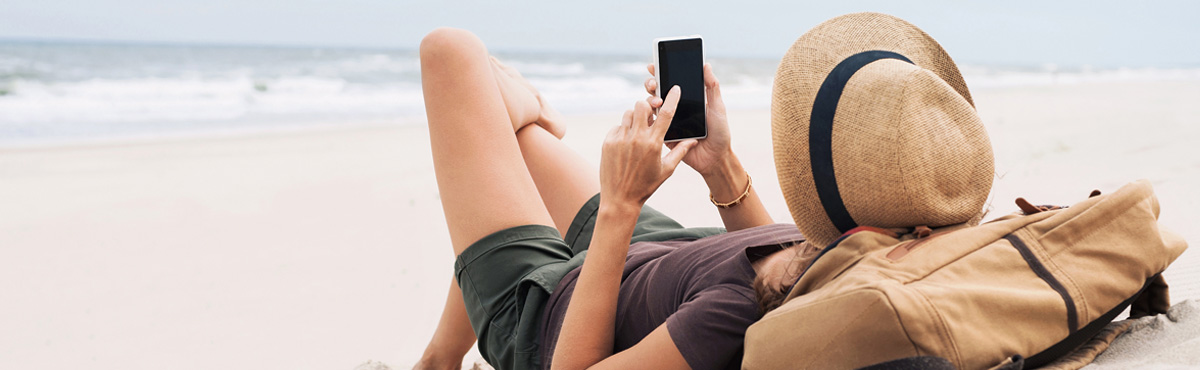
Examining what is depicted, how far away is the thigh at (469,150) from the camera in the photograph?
195cm

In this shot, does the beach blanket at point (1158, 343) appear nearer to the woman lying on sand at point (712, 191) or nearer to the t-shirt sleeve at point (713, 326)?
the woman lying on sand at point (712, 191)

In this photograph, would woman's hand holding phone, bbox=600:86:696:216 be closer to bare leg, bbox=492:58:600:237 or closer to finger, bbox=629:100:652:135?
finger, bbox=629:100:652:135

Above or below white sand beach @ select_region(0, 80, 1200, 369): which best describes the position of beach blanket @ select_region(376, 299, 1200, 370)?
below

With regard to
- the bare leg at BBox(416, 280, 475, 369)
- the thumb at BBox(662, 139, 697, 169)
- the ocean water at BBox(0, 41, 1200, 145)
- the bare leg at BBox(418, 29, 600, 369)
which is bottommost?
the bare leg at BBox(416, 280, 475, 369)

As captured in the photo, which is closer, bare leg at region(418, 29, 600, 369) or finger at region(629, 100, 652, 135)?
finger at region(629, 100, 652, 135)

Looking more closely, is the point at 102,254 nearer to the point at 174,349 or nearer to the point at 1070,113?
the point at 174,349

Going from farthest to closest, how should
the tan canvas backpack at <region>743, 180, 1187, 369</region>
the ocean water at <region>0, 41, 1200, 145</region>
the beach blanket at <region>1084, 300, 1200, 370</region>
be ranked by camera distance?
the ocean water at <region>0, 41, 1200, 145</region> → the beach blanket at <region>1084, 300, 1200, 370</region> → the tan canvas backpack at <region>743, 180, 1187, 369</region>

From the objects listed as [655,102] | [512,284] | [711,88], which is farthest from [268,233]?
[655,102]

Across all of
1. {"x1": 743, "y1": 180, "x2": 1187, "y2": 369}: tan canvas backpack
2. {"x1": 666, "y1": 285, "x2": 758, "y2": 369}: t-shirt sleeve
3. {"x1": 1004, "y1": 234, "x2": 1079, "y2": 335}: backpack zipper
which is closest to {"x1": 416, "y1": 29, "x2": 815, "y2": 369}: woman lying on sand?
{"x1": 666, "y1": 285, "x2": 758, "y2": 369}: t-shirt sleeve

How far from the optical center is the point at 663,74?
5.79ft

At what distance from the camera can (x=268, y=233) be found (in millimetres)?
4660

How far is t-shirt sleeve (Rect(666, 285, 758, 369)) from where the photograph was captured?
1363 millimetres

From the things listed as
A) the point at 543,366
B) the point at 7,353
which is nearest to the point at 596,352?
the point at 543,366

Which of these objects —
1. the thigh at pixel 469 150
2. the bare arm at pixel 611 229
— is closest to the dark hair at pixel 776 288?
the bare arm at pixel 611 229
